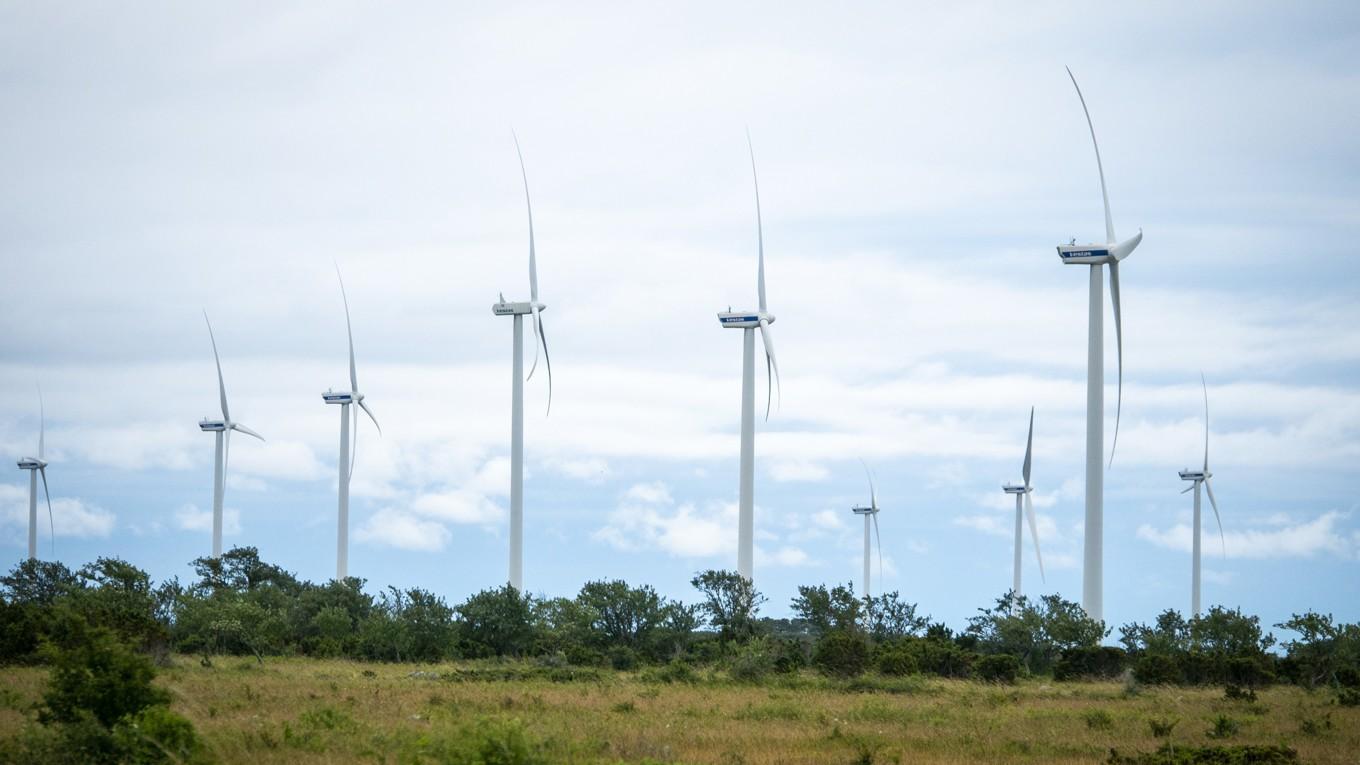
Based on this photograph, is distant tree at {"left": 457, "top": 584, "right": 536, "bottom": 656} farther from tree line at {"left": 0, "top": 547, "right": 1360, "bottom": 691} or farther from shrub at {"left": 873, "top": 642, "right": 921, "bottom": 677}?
shrub at {"left": 873, "top": 642, "right": 921, "bottom": 677}

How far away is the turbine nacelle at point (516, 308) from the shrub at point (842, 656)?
1202 inches

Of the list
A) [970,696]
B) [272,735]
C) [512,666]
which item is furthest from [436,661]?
[272,735]

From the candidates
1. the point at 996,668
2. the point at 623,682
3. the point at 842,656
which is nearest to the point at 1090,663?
the point at 996,668

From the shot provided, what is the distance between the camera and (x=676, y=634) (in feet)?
188

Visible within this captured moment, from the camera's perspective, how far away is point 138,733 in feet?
69.6

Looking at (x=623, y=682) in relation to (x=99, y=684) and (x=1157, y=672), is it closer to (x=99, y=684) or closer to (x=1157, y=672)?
(x=1157, y=672)

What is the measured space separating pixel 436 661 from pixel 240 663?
29.8ft

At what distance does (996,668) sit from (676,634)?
1437 centimetres

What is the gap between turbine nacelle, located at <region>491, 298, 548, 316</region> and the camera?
74.1 m

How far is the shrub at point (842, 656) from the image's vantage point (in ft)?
155

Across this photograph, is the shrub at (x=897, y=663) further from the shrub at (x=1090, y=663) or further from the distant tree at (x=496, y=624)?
the distant tree at (x=496, y=624)

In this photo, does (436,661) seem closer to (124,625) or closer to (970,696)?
(124,625)

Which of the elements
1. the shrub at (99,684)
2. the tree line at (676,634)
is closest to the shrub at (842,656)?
the tree line at (676,634)

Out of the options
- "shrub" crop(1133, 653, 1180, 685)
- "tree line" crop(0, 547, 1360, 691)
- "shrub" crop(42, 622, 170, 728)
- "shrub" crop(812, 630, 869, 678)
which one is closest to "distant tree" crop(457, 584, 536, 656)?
"tree line" crop(0, 547, 1360, 691)
